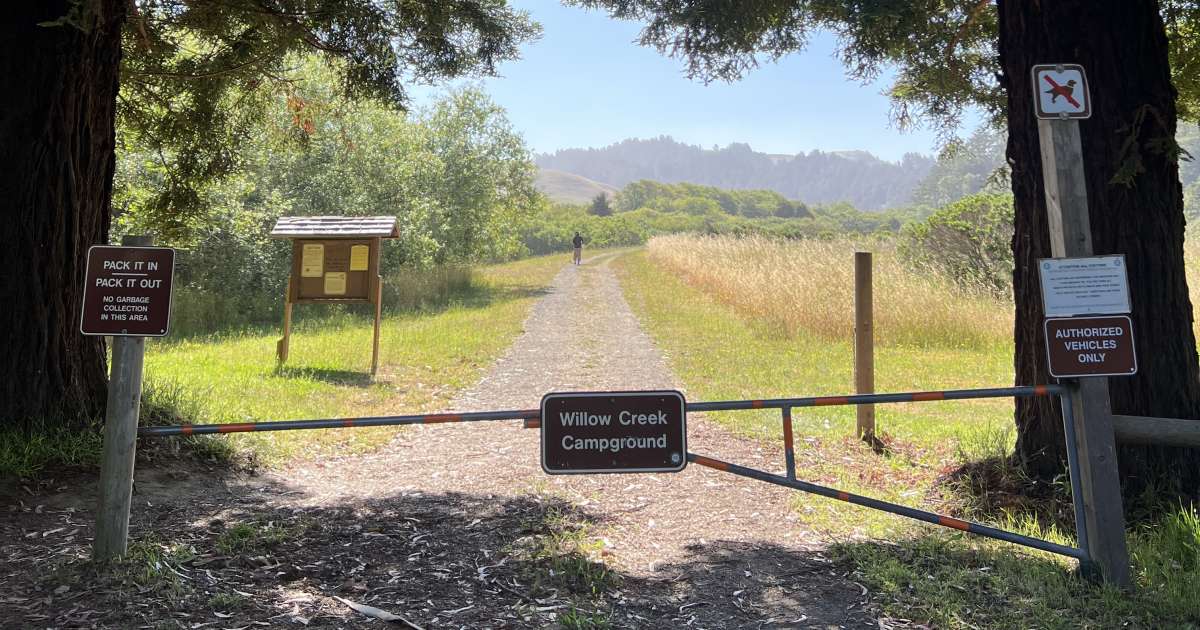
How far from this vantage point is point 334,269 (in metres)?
10.8

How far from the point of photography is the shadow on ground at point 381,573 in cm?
357

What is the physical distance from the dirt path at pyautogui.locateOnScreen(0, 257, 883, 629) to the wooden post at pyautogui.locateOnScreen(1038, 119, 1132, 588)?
3.77 ft

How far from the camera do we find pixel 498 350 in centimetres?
1341

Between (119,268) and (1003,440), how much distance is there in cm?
549

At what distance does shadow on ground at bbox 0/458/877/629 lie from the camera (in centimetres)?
357

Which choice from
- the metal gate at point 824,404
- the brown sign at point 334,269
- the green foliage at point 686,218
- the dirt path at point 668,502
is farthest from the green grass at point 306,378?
the green foliage at point 686,218

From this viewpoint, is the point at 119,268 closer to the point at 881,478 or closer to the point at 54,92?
the point at 54,92

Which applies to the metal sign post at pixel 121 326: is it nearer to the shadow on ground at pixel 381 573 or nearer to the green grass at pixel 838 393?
the shadow on ground at pixel 381 573

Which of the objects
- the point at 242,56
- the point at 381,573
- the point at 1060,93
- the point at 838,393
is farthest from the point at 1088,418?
the point at 242,56

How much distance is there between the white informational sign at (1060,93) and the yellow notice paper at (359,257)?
8636 mm

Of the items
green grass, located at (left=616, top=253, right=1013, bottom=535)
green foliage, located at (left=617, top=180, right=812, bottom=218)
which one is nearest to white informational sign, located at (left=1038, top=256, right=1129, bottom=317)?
green grass, located at (left=616, top=253, right=1013, bottom=535)

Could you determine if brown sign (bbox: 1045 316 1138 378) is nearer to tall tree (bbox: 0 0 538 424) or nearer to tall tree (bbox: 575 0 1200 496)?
tall tree (bbox: 575 0 1200 496)

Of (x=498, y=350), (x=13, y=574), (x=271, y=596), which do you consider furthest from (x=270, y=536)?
(x=498, y=350)

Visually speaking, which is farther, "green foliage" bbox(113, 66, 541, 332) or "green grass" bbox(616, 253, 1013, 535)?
"green foliage" bbox(113, 66, 541, 332)
